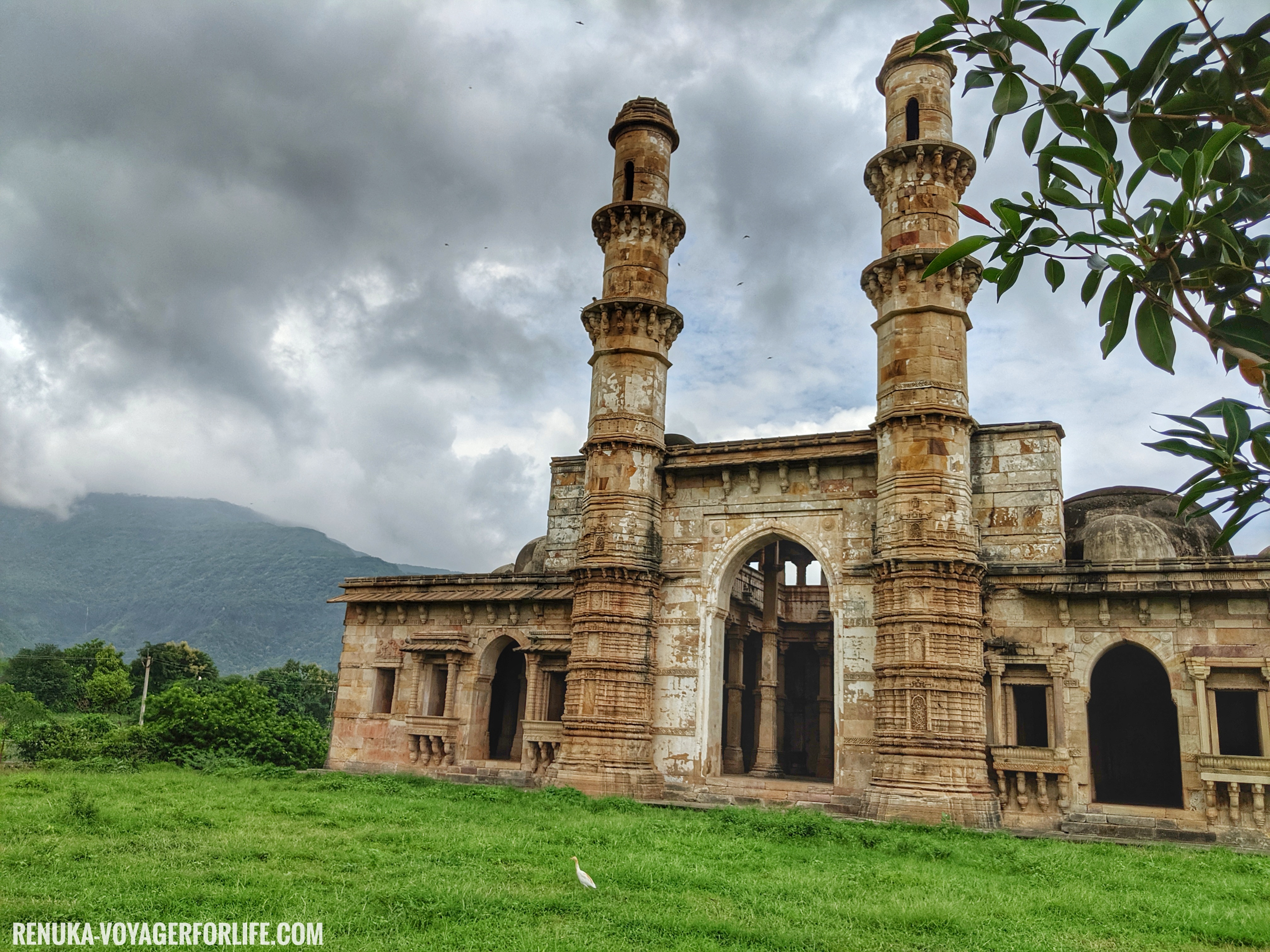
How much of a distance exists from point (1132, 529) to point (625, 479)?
29.6 ft

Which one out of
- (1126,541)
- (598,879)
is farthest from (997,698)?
(598,879)

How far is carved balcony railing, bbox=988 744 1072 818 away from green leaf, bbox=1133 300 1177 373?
45.4 feet

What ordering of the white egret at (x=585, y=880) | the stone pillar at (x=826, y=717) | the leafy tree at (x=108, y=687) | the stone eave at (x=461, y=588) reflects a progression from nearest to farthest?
the white egret at (x=585, y=880), the stone eave at (x=461, y=588), the stone pillar at (x=826, y=717), the leafy tree at (x=108, y=687)

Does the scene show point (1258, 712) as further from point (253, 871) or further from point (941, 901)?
point (253, 871)

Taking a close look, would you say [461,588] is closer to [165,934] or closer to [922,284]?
[922,284]

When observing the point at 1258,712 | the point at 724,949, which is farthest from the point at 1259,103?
the point at 1258,712

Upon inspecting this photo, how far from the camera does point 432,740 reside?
19.9 metres

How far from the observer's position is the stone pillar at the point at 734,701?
21.4 meters

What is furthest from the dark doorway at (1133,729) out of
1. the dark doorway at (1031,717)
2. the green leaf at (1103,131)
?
the green leaf at (1103,131)

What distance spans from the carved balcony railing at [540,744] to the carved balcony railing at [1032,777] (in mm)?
8203

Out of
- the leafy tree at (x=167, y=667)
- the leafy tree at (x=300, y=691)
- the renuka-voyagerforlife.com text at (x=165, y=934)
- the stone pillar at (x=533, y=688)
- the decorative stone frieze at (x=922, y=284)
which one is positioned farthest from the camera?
the leafy tree at (x=167, y=667)

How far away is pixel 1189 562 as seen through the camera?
14469 mm

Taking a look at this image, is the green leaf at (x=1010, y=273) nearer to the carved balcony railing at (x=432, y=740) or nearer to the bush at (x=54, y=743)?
the carved balcony railing at (x=432, y=740)

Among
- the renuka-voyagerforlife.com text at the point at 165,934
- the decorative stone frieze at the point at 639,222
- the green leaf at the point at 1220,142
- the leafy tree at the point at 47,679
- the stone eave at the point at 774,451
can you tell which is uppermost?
the decorative stone frieze at the point at 639,222
